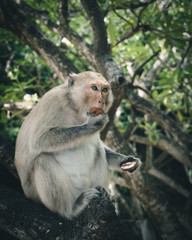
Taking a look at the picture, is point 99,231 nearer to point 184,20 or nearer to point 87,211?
point 87,211

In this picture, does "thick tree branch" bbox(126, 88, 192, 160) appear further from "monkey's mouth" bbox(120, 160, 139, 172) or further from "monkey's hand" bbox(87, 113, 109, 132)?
"monkey's hand" bbox(87, 113, 109, 132)

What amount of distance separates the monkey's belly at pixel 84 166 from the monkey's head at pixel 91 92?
487mm

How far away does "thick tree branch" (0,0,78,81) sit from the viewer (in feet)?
13.9

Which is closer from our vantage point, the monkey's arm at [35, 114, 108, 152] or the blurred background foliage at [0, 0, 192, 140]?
the monkey's arm at [35, 114, 108, 152]

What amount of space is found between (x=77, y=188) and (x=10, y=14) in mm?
2946

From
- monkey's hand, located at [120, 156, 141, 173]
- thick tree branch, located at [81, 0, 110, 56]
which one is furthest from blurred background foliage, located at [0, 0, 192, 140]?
monkey's hand, located at [120, 156, 141, 173]

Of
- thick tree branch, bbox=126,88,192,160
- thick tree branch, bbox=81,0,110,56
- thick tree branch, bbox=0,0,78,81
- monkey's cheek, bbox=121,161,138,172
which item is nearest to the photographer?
monkey's cheek, bbox=121,161,138,172

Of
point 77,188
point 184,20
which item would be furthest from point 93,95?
point 184,20

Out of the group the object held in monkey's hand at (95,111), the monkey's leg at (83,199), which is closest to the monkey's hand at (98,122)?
the object held in monkey's hand at (95,111)

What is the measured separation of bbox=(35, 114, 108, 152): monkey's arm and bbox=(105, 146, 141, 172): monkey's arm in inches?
25.7

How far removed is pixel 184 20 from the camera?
144 inches

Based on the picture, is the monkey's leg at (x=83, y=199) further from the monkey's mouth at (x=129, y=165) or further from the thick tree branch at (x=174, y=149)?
the thick tree branch at (x=174, y=149)

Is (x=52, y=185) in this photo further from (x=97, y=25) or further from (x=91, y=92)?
(x=97, y=25)

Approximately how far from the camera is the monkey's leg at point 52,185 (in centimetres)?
284
